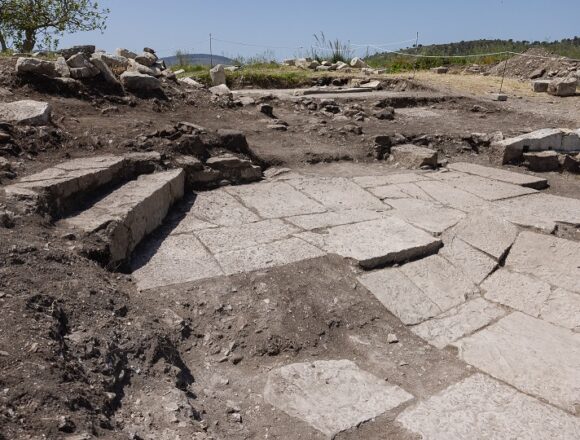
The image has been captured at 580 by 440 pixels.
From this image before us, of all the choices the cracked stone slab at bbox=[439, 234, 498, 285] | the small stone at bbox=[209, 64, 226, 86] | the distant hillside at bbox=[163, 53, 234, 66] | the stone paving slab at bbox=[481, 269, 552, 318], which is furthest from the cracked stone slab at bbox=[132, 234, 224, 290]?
the distant hillside at bbox=[163, 53, 234, 66]

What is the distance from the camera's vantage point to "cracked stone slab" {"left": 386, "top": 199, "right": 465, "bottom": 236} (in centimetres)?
454

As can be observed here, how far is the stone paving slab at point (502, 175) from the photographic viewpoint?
5812 mm

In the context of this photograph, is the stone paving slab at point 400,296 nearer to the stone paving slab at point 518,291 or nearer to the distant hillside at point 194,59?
the stone paving slab at point 518,291

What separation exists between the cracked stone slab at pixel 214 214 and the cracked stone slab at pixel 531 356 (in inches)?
84.6

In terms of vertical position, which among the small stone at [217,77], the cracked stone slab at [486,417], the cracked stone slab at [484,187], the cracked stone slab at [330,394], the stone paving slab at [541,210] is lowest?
the cracked stone slab at [330,394]

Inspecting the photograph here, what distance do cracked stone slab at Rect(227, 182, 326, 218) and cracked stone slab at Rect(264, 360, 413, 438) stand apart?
197 cm

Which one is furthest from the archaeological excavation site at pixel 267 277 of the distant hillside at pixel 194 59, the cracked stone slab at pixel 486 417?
the distant hillside at pixel 194 59

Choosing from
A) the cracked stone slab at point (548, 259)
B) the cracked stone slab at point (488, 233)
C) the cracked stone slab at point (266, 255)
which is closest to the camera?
the cracked stone slab at point (266, 255)

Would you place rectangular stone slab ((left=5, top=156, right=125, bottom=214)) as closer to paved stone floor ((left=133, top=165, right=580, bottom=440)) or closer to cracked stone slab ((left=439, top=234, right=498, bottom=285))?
paved stone floor ((left=133, top=165, right=580, bottom=440))

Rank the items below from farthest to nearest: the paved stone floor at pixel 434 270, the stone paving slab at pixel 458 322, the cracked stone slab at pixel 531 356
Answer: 1. the stone paving slab at pixel 458 322
2. the cracked stone slab at pixel 531 356
3. the paved stone floor at pixel 434 270

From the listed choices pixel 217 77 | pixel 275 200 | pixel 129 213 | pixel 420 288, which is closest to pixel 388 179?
pixel 275 200

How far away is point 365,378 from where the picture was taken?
2854mm

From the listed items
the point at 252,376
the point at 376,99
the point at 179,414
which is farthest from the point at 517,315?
the point at 376,99

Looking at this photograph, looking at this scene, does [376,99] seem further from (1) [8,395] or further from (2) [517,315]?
(1) [8,395]
